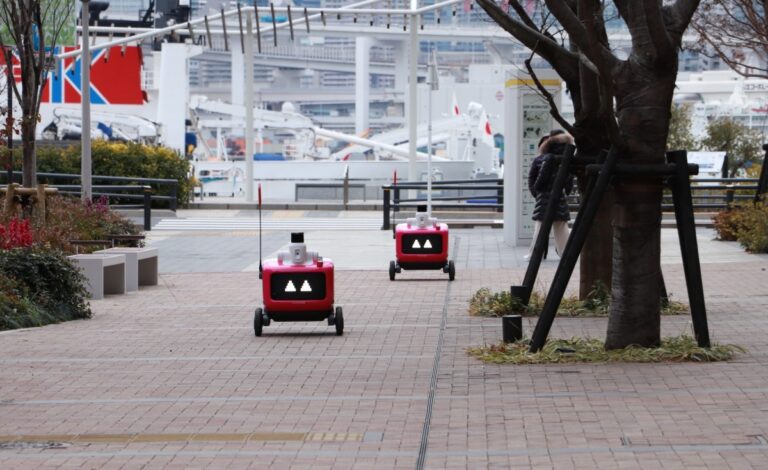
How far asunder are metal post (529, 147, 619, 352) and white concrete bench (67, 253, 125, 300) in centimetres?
713

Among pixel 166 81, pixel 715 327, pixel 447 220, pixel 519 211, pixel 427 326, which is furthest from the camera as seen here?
pixel 166 81

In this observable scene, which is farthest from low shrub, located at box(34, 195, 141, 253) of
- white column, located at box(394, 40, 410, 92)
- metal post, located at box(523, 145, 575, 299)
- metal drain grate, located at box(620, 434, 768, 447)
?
white column, located at box(394, 40, 410, 92)

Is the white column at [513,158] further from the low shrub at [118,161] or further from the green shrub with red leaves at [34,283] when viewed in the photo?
the low shrub at [118,161]

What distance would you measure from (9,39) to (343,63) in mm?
133946

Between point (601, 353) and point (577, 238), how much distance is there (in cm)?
87

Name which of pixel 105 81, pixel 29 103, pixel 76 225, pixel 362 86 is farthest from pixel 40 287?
pixel 362 86

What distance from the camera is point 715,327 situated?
1268 centimetres

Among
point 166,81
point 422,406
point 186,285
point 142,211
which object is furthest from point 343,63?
point 422,406

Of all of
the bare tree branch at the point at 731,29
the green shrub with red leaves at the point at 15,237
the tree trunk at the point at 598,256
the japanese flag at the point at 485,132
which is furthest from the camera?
the japanese flag at the point at 485,132

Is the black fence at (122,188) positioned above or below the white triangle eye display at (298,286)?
above

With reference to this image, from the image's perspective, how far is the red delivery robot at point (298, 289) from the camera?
41.5 ft

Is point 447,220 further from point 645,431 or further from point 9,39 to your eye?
point 645,431

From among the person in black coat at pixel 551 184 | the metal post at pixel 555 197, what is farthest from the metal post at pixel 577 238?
the person in black coat at pixel 551 184

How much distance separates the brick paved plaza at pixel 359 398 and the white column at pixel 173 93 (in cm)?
3704
